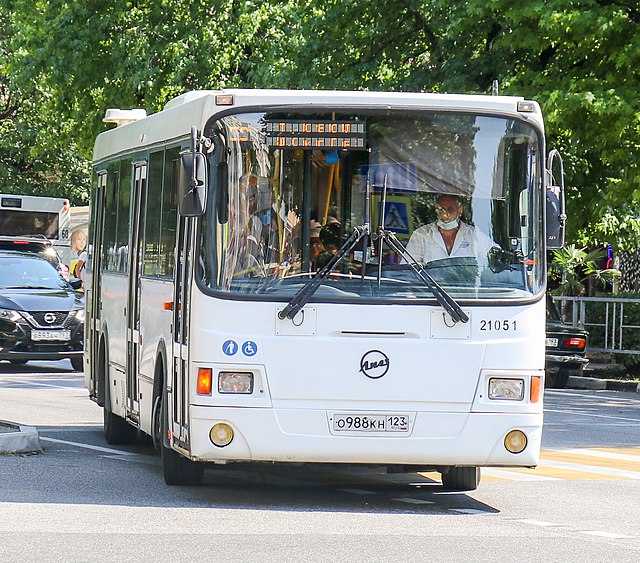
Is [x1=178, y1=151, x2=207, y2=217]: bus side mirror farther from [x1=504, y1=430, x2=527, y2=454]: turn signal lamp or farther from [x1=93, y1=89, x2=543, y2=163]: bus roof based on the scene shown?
[x1=504, y1=430, x2=527, y2=454]: turn signal lamp

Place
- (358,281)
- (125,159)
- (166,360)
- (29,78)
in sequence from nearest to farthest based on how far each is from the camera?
(358,281) → (166,360) → (125,159) → (29,78)

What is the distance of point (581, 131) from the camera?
2436 cm

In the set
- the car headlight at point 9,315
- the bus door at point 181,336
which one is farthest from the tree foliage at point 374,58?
the bus door at point 181,336

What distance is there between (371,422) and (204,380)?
1.08m

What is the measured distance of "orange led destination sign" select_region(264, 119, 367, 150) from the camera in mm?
10391

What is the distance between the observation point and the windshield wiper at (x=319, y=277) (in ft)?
33.4

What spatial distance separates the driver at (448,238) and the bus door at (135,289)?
10.2 ft

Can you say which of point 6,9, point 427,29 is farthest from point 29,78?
point 427,29

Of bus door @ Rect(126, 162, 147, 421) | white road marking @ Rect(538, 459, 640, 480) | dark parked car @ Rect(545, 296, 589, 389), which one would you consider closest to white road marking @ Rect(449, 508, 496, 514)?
white road marking @ Rect(538, 459, 640, 480)

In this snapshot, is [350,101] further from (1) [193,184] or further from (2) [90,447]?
(2) [90,447]

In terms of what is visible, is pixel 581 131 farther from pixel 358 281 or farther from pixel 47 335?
pixel 358 281

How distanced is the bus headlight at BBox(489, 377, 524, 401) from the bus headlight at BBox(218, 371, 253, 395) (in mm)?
1527

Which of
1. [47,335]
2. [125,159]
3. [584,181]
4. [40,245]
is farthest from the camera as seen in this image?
[40,245]

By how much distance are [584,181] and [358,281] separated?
60.9 feet
